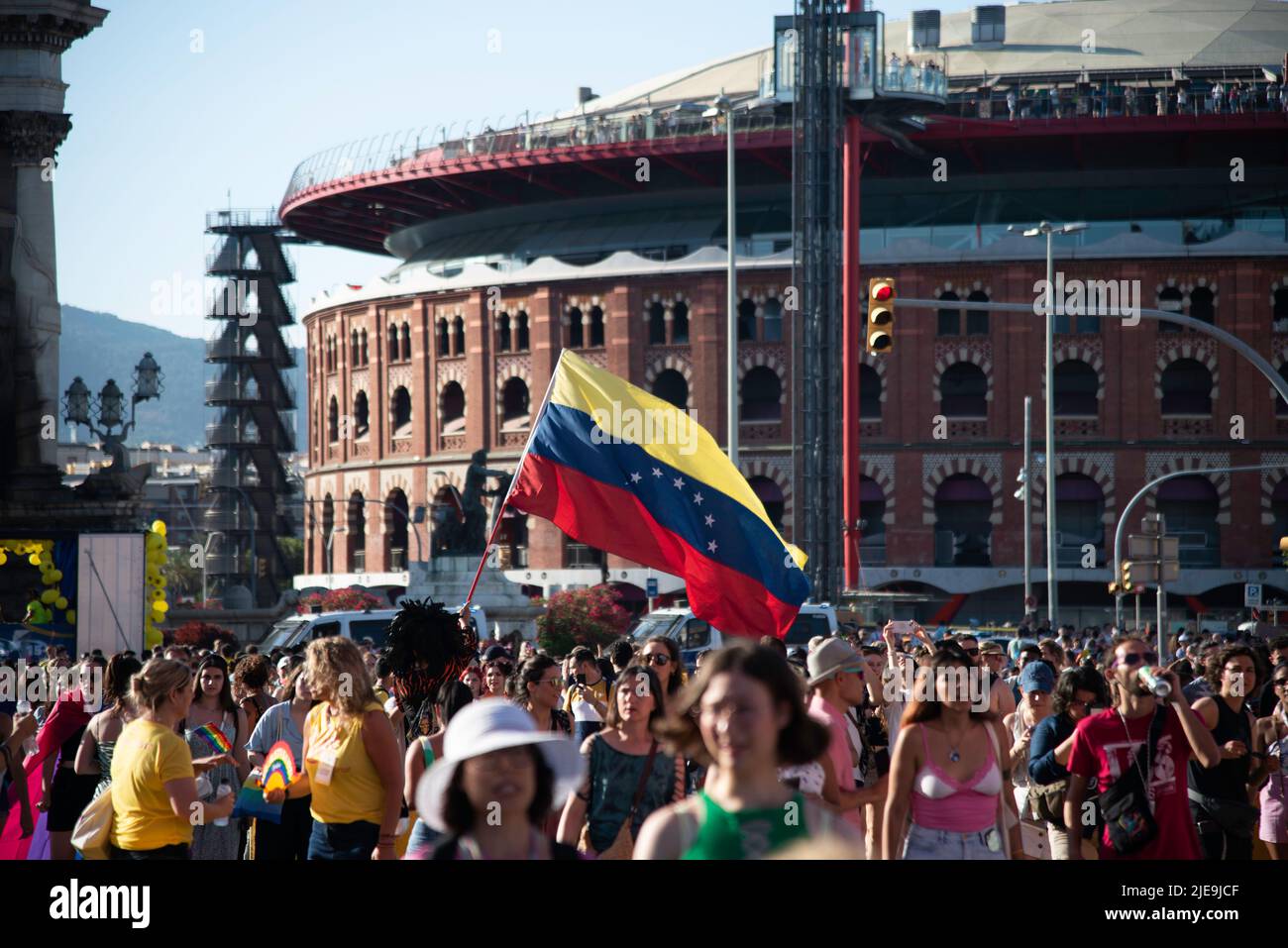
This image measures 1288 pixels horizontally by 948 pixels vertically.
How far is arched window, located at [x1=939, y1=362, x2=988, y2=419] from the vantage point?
2434 inches

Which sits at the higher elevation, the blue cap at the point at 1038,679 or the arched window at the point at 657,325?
the arched window at the point at 657,325

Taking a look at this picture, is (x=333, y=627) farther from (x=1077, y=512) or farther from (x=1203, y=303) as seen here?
(x=1203, y=303)

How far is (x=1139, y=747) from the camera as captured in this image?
29.4 feet

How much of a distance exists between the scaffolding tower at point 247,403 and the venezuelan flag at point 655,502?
6783cm

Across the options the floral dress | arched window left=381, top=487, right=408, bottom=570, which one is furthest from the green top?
arched window left=381, top=487, right=408, bottom=570

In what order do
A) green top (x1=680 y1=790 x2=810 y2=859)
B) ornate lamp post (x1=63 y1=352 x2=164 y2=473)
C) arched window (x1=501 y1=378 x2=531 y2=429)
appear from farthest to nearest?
arched window (x1=501 y1=378 x2=531 y2=429), ornate lamp post (x1=63 y1=352 x2=164 y2=473), green top (x1=680 y1=790 x2=810 y2=859)

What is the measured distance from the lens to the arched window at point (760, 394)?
210ft

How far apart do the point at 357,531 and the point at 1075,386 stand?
28.0 metres

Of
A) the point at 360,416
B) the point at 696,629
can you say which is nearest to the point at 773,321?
the point at 360,416

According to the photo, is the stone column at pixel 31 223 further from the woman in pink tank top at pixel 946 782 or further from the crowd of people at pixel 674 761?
the woman in pink tank top at pixel 946 782

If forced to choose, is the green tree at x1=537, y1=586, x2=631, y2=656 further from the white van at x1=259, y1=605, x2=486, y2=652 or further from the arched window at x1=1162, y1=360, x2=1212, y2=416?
the arched window at x1=1162, y1=360, x2=1212, y2=416

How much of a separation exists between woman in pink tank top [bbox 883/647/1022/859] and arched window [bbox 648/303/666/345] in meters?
55.9

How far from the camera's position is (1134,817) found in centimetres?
888


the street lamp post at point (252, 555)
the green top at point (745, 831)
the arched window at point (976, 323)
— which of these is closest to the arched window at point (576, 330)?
the arched window at point (976, 323)
